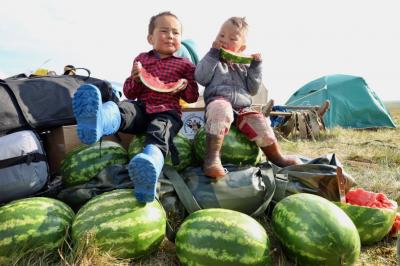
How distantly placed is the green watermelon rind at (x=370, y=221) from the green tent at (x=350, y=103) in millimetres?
9247

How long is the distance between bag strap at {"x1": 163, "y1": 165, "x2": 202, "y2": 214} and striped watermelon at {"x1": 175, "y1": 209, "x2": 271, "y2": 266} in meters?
0.43

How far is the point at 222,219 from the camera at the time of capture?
2.01 metres

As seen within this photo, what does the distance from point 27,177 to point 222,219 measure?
134 cm

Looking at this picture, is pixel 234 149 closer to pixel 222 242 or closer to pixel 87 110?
pixel 222 242

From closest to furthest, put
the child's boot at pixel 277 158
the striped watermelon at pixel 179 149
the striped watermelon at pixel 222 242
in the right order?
1. the striped watermelon at pixel 222 242
2. the striped watermelon at pixel 179 149
3. the child's boot at pixel 277 158

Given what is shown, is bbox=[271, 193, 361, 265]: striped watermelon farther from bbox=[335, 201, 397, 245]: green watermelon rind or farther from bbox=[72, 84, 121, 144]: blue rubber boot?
bbox=[72, 84, 121, 144]: blue rubber boot

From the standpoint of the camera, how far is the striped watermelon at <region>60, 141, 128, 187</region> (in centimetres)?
277

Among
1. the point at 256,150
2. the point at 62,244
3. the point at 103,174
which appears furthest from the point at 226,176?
the point at 62,244

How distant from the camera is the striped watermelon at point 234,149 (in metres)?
2.95

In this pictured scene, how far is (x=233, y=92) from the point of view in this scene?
319cm

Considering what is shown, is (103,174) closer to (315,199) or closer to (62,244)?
(62,244)

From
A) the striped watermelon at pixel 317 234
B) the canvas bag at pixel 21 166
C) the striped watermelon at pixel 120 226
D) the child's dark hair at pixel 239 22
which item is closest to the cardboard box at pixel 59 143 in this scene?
the canvas bag at pixel 21 166

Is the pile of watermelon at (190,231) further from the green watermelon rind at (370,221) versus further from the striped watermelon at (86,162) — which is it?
the striped watermelon at (86,162)

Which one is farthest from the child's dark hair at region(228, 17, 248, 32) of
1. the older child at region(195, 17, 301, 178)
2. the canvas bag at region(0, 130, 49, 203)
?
the canvas bag at region(0, 130, 49, 203)
